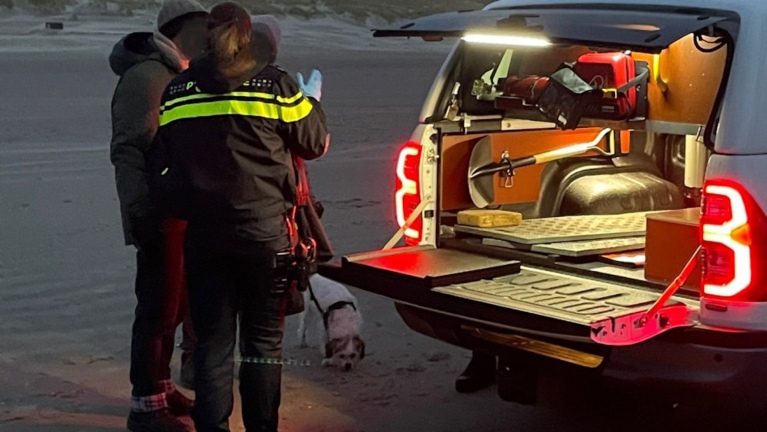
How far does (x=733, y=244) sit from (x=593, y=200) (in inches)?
74.9

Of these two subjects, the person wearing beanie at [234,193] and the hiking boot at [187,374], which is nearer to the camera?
the person wearing beanie at [234,193]

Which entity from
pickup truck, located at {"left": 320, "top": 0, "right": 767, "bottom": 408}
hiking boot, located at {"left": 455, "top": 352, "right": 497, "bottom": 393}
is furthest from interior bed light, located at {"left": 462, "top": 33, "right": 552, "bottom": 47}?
hiking boot, located at {"left": 455, "top": 352, "right": 497, "bottom": 393}

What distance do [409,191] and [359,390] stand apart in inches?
43.2

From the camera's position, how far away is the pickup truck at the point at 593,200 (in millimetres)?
4164

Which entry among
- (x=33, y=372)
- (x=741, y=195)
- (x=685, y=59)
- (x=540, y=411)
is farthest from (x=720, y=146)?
(x=33, y=372)

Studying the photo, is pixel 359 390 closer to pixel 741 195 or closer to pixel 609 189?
pixel 609 189

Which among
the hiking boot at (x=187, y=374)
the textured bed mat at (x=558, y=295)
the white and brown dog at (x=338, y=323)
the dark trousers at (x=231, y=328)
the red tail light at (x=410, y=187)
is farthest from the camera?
the white and brown dog at (x=338, y=323)

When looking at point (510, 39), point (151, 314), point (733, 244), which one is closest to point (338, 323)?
point (151, 314)

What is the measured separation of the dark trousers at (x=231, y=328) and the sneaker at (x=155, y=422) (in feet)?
1.40

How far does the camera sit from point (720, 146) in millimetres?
4191

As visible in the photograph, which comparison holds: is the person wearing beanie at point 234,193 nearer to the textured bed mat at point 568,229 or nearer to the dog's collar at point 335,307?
the textured bed mat at point 568,229

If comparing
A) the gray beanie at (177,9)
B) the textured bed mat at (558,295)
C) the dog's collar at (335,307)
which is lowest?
the dog's collar at (335,307)

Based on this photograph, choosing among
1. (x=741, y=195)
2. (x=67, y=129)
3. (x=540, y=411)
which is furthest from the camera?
(x=67, y=129)

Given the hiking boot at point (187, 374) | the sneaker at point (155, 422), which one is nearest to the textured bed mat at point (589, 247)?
the sneaker at point (155, 422)
